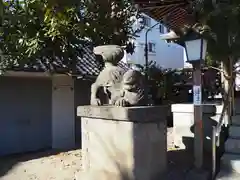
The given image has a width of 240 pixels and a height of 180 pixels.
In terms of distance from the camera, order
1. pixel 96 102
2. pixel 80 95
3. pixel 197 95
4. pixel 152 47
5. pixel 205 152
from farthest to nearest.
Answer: pixel 152 47
pixel 80 95
pixel 205 152
pixel 96 102
pixel 197 95

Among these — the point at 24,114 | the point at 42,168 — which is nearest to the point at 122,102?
the point at 42,168

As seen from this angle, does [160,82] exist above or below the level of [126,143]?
above

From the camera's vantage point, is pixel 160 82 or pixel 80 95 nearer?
pixel 80 95

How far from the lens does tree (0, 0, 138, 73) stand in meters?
7.06

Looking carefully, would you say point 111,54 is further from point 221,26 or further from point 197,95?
point 221,26

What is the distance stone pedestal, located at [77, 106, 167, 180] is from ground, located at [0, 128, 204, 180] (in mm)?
691

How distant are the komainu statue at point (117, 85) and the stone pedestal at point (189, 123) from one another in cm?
219

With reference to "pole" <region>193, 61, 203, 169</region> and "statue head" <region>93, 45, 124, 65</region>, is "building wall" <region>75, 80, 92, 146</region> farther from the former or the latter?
"pole" <region>193, 61, 203, 169</region>

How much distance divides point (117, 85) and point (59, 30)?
2.56 m

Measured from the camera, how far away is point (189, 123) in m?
7.18

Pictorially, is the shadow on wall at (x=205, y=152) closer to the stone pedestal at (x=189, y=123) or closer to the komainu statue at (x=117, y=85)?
the stone pedestal at (x=189, y=123)

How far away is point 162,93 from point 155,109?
866 centimetres

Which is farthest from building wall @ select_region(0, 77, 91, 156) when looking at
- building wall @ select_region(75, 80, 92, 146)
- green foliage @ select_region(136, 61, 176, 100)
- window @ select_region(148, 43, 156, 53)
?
window @ select_region(148, 43, 156, 53)

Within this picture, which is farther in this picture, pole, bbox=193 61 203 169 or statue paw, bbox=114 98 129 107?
pole, bbox=193 61 203 169
